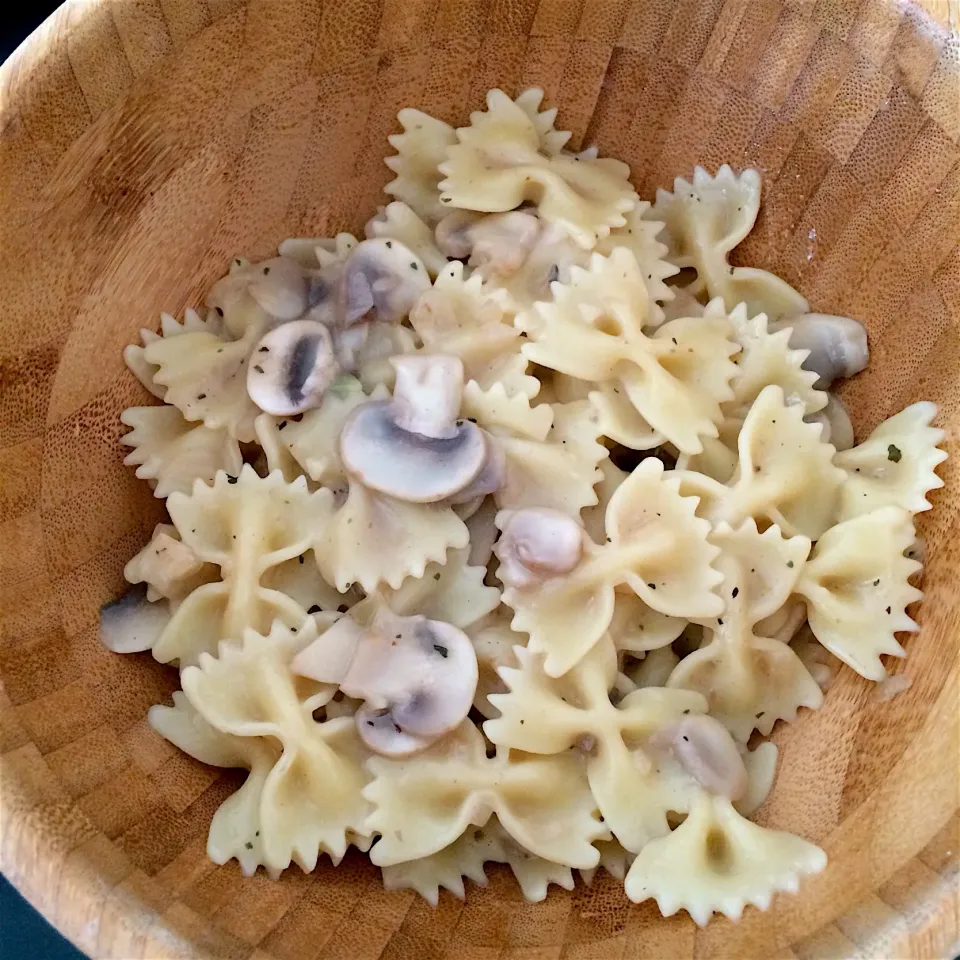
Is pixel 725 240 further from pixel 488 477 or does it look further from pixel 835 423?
pixel 488 477

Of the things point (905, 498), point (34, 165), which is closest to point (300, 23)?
point (34, 165)

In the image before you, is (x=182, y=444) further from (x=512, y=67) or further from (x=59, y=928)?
(x=512, y=67)

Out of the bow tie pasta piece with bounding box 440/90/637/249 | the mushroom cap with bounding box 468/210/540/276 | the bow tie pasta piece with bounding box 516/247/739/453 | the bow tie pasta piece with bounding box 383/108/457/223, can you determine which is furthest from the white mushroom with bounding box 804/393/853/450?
the bow tie pasta piece with bounding box 383/108/457/223

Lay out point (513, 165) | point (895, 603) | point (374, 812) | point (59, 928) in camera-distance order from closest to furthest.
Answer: point (59, 928) < point (374, 812) < point (895, 603) < point (513, 165)

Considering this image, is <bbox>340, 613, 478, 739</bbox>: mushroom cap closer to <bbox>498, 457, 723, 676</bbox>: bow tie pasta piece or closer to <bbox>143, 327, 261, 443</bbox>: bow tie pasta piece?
<bbox>498, 457, 723, 676</bbox>: bow tie pasta piece

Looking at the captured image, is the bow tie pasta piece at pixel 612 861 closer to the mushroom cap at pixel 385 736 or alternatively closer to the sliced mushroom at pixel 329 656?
the mushroom cap at pixel 385 736

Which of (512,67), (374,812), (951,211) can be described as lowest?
(374,812)

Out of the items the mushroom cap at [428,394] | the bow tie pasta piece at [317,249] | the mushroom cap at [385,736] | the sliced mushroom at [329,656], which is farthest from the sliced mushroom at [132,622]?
the bow tie pasta piece at [317,249]
